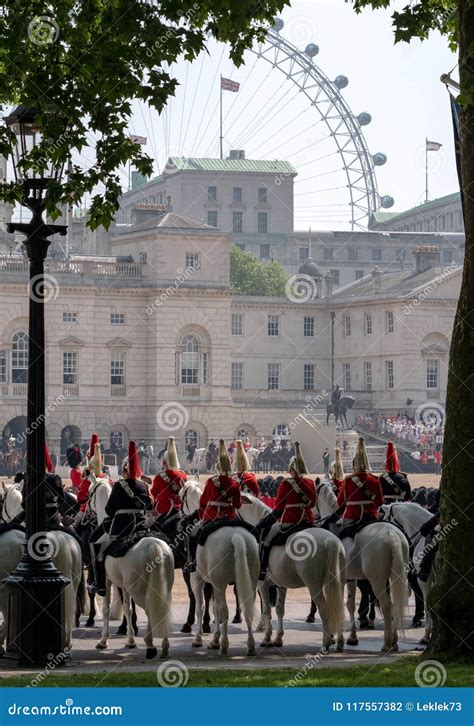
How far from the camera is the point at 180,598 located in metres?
26.4

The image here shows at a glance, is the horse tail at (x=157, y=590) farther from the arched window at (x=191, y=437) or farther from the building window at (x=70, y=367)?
the building window at (x=70, y=367)

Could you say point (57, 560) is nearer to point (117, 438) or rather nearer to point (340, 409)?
point (117, 438)

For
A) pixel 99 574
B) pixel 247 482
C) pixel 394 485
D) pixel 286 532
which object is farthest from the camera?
pixel 247 482

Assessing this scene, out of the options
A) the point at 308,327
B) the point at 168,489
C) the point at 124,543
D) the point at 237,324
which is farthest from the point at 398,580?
the point at 308,327

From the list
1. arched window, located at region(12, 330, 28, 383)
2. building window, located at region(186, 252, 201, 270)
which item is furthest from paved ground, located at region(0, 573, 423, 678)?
building window, located at region(186, 252, 201, 270)

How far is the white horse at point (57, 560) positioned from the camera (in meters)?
17.6

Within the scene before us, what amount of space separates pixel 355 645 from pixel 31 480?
4.93m

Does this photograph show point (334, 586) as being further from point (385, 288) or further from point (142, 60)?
point (385, 288)

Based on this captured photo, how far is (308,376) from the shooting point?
103438 mm

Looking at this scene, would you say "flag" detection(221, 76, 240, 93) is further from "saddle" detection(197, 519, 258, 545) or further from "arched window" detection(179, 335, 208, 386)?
"saddle" detection(197, 519, 258, 545)

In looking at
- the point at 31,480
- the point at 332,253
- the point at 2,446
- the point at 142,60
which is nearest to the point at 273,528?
the point at 31,480

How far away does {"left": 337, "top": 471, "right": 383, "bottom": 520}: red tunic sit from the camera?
19.5 m

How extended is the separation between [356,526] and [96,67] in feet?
20.1

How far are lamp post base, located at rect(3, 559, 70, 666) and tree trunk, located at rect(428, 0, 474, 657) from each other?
3650mm
